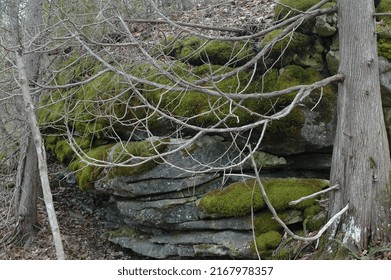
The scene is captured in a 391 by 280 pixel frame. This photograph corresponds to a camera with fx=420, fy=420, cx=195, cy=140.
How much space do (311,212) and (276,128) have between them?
134cm

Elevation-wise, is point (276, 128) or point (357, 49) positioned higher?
point (357, 49)

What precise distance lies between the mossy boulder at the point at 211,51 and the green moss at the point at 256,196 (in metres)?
1.94

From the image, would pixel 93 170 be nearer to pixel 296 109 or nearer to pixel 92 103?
pixel 92 103

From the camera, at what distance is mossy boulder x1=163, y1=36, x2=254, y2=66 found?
6.64m

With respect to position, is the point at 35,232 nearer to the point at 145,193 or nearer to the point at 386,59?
the point at 145,193

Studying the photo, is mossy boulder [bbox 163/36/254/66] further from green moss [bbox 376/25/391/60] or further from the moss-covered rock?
the moss-covered rock

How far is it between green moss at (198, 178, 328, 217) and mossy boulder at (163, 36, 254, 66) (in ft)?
6.37

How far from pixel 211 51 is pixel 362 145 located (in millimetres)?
3202

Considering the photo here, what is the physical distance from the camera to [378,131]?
488cm

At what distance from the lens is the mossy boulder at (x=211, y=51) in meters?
6.64

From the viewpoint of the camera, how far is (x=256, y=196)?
5.84 meters

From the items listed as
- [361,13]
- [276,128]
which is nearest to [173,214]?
[276,128]

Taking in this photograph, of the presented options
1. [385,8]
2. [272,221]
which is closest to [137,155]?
[272,221]

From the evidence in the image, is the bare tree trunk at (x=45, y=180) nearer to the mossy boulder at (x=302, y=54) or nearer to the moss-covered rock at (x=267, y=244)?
the moss-covered rock at (x=267, y=244)
